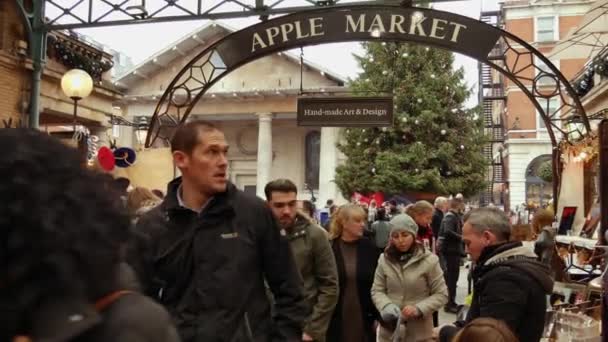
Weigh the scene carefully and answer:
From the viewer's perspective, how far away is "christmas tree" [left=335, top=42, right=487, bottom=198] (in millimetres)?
30000

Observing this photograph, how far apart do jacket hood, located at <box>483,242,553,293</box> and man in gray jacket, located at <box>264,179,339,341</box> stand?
1585 millimetres

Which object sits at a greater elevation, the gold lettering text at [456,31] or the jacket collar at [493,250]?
the gold lettering text at [456,31]

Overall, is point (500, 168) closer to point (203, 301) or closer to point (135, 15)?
point (135, 15)

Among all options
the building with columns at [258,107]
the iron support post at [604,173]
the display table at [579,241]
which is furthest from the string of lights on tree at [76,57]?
the building with columns at [258,107]

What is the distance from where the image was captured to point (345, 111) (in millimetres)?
9031

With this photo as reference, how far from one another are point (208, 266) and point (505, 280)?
68.0 inches

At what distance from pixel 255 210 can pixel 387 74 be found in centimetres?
2867

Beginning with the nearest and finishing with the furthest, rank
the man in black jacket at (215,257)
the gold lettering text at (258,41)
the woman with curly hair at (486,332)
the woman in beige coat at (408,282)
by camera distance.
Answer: the man in black jacket at (215,257), the woman with curly hair at (486,332), the woman in beige coat at (408,282), the gold lettering text at (258,41)

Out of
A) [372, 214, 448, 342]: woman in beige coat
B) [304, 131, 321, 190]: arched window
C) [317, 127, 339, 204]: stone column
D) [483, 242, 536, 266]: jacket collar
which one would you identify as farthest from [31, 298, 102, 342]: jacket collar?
[304, 131, 321, 190]: arched window

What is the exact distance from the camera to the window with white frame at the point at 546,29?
139ft

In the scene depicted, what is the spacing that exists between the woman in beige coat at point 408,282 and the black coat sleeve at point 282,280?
2.53m

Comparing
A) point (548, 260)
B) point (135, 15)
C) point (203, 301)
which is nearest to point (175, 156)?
point (203, 301)

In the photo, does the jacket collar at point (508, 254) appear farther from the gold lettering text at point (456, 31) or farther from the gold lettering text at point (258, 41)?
the gold lettering text at point (258, 41)

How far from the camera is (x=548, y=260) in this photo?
711cm
